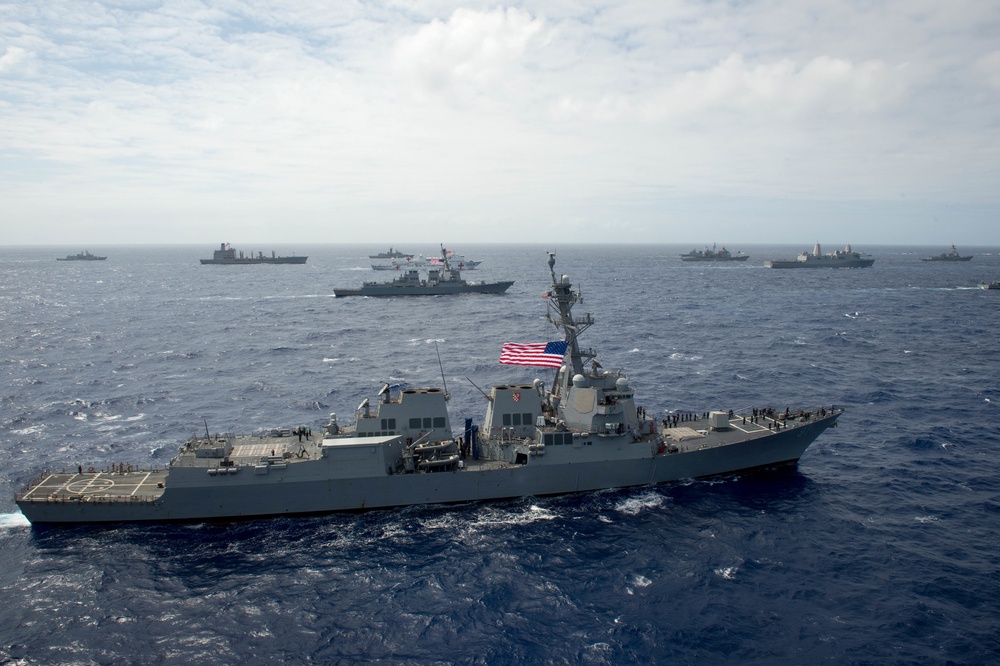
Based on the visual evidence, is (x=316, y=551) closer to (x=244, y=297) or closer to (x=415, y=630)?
(x=415, y=630)

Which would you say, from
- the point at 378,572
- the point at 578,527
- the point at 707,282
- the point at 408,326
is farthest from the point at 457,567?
the point at 707,282

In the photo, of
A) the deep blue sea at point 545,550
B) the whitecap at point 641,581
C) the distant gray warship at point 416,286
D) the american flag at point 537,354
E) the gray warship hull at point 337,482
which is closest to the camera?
the deep blue sea at point 545,550

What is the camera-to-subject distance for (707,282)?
154875 millimetres

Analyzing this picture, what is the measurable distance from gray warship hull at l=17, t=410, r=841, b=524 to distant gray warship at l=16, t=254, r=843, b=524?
0.18ft

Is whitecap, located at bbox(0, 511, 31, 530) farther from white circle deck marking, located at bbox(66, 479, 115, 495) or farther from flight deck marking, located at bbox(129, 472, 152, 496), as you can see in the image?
flight deck marking, located at bbox(129, 472, 152, 496)

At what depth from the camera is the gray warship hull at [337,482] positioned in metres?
31.1

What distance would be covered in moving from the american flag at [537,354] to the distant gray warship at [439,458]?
78 mm

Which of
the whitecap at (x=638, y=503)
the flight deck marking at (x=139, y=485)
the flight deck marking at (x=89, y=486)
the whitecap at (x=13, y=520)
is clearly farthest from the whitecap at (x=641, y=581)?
the whitecap at (x=13, y=520)

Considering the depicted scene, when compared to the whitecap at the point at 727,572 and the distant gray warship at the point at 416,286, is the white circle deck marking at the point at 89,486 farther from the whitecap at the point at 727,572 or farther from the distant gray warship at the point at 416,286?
the distant gray warship at the point at 416,286

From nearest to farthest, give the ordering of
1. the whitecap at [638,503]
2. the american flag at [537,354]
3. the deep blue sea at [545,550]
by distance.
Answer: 1. the deep blue sea at [545,550]
2. the whitecap at [638,503]
3. the american flag at [537,354]

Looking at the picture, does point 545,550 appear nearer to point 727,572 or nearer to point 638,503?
point 638,503

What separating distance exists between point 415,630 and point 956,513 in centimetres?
2620

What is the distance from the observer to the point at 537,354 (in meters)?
34.9

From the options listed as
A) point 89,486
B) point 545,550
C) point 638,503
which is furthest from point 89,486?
point 638,503
